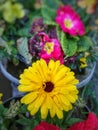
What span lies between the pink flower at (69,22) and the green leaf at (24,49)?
174 millimetres

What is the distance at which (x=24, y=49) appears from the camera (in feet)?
4.16

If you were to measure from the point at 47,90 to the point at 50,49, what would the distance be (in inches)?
15.0

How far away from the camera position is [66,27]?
4.66 ft

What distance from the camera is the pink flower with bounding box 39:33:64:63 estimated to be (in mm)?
1245

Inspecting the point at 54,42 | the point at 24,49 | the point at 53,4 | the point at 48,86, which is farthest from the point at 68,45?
the point at 48,86

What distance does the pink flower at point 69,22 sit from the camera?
1.41m

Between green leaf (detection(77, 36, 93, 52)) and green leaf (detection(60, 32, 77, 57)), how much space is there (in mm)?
20

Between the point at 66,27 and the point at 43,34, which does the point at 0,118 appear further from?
the point at 66,27

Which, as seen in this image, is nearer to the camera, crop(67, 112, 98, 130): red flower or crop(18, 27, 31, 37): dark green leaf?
crop(67, 112, 98, 130): red flower

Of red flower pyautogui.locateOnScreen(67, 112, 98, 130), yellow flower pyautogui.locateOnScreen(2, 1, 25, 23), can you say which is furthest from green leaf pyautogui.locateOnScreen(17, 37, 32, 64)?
red flower pyautogui.locateOnScreen(67, 112, 98, 130)

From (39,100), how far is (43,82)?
0.14ft

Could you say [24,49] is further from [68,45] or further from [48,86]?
[48,86]

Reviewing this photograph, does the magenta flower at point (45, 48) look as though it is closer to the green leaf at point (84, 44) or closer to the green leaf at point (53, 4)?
the green leaf at point (84, 44)

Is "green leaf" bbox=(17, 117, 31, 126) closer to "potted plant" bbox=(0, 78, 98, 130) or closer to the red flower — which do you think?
"potted plant" bbox=(0, 78, 98, 130)
